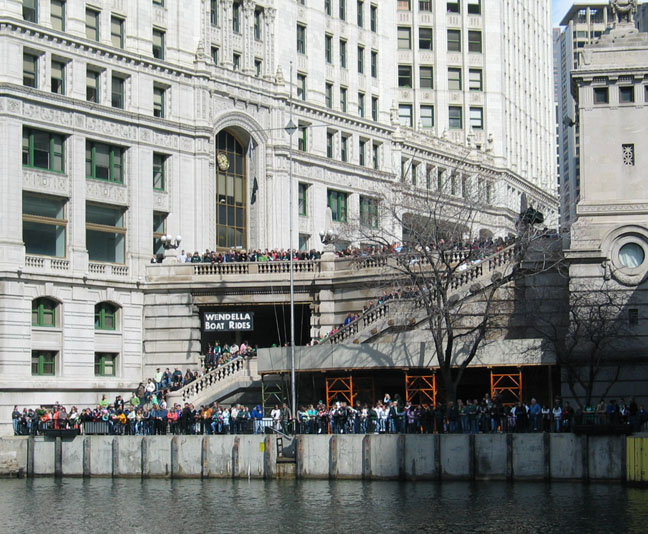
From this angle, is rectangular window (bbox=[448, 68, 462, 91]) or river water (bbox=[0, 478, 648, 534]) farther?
rectangular window (bbox=[448, 68, 462, 91])

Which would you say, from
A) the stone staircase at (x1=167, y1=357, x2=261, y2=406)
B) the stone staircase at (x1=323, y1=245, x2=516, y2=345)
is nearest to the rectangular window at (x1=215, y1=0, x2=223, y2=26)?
the stone staircase at (x1=167, y1=357, x2=261, y2=406)

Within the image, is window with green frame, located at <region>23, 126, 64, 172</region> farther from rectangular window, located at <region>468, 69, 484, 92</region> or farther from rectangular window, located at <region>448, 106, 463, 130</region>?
rectangular window, located at <region>468, 69, 484, 92</region>

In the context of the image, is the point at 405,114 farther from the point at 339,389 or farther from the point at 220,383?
the point at 339,389

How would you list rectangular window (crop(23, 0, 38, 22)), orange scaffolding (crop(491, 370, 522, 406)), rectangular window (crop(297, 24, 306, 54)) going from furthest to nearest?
rectangular window (crop(297, 24, 306, 54)) < rectangular window (crop(23, 0, 38, 22)) < orange scaffolding (crop(491, 370, 522, 406))

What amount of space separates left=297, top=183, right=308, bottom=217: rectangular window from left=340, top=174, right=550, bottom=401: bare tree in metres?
20.9

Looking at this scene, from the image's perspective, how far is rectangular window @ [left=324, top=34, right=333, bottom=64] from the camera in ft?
306

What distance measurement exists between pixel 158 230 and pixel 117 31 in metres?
11.7

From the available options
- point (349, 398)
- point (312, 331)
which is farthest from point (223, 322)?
point (349, 398)

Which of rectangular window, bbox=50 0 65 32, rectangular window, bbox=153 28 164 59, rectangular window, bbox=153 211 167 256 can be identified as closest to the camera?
rectangular window, bbox=50 0 65 32

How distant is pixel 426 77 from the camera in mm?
114688

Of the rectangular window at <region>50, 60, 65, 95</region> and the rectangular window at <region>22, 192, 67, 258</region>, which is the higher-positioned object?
the rectangular window at <region>50, 60, 65, 95</region>

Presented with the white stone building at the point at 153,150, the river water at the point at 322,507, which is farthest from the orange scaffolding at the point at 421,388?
the white stone building at the point at 153,150

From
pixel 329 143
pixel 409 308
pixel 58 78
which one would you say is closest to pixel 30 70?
pixel 58 78

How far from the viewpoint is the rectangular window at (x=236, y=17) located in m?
85.4
